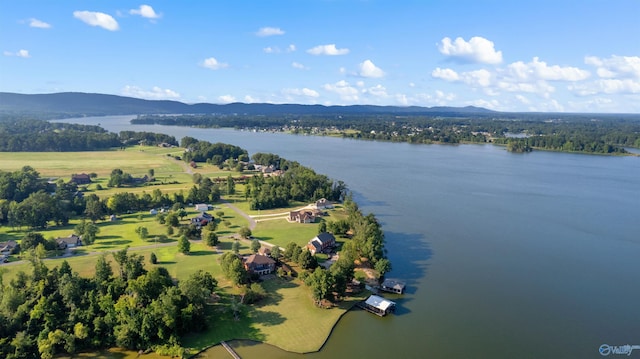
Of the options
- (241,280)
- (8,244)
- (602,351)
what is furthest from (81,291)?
(602,351)

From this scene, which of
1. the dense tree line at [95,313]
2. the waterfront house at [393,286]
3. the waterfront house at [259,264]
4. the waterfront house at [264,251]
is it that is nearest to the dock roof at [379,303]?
the waterfront house at [393,286]

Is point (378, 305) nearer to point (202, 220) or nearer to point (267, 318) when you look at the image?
point (267, 318)

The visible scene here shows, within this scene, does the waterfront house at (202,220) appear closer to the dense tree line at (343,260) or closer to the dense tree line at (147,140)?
the dense tree line at (343,260)

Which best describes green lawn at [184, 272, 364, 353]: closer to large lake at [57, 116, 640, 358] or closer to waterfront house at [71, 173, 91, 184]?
large lake at [57, 116, 640, 358]

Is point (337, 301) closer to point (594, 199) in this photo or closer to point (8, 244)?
point (8, 244)

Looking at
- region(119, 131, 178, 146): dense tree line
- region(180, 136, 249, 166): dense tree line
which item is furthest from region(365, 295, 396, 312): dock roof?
region(119, 131, 178, 146): dense tree line

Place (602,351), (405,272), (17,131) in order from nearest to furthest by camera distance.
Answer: (602,351) → (405,272) → (17,131)
